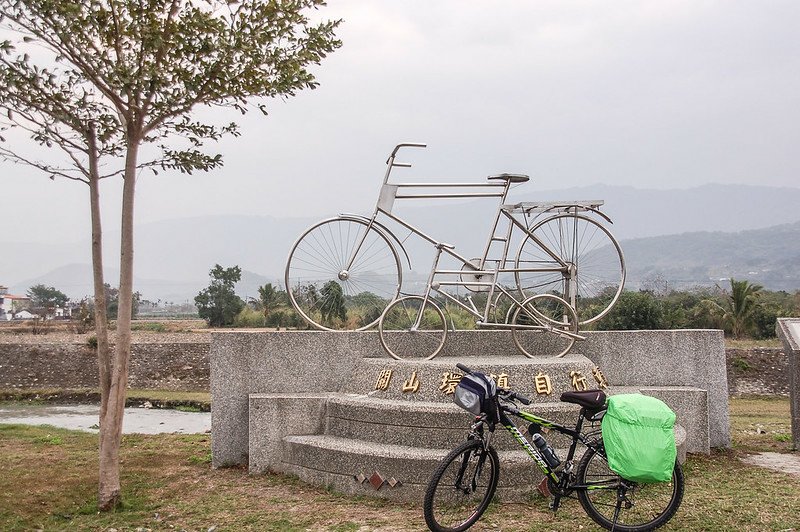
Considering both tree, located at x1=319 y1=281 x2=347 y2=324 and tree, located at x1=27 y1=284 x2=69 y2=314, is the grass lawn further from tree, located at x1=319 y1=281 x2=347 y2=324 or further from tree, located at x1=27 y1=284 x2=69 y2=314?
tree, located at x1=27 y1=284 x2=69 y2=314

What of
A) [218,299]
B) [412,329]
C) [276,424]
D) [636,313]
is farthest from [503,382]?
[218,299]

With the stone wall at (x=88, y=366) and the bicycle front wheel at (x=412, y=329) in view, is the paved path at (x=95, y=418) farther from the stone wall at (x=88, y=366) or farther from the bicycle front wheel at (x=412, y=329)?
the bicycle front wheel at (x=412, y=329)

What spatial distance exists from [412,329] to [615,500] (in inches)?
120

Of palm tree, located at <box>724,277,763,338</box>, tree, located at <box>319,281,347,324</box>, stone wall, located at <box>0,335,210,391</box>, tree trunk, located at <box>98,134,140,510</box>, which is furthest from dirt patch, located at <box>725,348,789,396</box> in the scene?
tree trunk, located at <box>98,134,140,510</box>

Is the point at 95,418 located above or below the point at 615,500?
below

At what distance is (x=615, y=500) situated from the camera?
6215mm

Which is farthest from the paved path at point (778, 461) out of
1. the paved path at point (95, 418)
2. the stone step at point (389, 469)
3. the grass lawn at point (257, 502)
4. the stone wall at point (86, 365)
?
the stone wall at point (86, 365)

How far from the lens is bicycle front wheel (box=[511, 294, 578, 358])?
8.66 meters

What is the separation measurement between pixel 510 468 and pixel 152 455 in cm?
483

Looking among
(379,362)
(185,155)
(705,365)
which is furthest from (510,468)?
(185,155)

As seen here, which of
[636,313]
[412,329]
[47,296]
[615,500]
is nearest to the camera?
[615,500]

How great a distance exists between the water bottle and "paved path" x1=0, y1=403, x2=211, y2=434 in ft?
32.5

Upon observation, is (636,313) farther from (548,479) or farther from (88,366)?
(548,479)

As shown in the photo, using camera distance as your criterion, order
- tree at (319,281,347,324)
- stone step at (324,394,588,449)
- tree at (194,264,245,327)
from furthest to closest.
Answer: tree at (194,264,245,327), tree at (319,281,347,324), stone step at (324,394,588,449)
